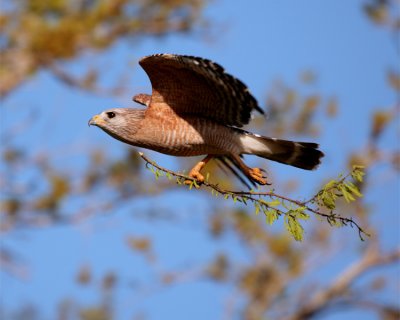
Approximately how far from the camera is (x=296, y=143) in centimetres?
585

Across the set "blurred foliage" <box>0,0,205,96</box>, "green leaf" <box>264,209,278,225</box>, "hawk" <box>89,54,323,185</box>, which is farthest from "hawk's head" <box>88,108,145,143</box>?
"blurred foliage" <box>0,0,205,96</box>

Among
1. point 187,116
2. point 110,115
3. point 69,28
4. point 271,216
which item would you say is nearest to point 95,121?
point 110,115

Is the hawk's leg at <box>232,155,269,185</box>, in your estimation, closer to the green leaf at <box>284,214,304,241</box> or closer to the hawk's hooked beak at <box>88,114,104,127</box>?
the hawk's hooked beak at <box>88,114,104,127</box>

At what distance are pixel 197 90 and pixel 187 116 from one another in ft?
0.75

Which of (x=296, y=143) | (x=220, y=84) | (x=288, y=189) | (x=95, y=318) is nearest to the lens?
(x=220, y=84)

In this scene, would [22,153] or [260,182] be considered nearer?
[260,182]

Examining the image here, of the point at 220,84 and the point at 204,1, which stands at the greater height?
the point at 204,1

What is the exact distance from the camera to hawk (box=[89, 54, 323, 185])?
17.4 feet

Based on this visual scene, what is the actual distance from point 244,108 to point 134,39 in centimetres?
1339

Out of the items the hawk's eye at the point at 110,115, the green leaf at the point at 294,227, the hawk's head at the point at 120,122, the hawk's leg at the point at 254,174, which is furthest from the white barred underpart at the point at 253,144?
the green leaf at the point at 294,227

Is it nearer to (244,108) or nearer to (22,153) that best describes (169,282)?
(22,153)

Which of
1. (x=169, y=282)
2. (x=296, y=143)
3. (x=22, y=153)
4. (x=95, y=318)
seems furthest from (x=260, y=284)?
(x=296, y=143)

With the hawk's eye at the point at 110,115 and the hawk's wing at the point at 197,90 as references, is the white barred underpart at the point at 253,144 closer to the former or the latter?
the hawk's wing at the point at 197,90

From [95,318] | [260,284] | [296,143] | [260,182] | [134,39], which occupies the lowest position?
[260,182]
